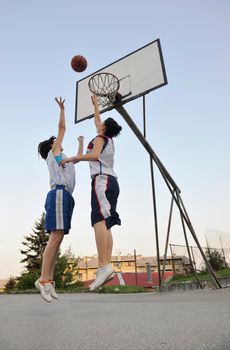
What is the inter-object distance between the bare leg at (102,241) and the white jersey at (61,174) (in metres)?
0.61

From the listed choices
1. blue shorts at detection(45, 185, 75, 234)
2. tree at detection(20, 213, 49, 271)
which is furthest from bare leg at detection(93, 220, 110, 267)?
tree at detection(20, 213, 49, 271)

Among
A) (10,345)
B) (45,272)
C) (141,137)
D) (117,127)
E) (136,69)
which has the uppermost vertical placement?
(136,69)

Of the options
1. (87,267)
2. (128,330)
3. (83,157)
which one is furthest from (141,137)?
→ (87,267)

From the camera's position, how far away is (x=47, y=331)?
2.49m

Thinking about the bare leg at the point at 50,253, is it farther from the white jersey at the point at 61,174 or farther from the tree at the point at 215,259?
the tree at the point at 215,259

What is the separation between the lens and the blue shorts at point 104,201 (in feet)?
9.19

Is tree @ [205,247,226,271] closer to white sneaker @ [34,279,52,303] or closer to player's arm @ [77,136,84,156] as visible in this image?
player's arm @ [77,136,84,156]

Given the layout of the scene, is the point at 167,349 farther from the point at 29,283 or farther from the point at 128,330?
the point at 29,283

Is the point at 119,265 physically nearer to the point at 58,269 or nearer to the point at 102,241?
the point at 58,269

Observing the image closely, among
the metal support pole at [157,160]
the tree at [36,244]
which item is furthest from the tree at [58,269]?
the metal support pole at [157,160]

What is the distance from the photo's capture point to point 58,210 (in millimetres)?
3014

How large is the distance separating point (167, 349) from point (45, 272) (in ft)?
5.41

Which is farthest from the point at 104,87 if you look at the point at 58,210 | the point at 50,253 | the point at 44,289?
the point at 44,289

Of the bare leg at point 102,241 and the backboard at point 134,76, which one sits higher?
the backboard at point 134,76
